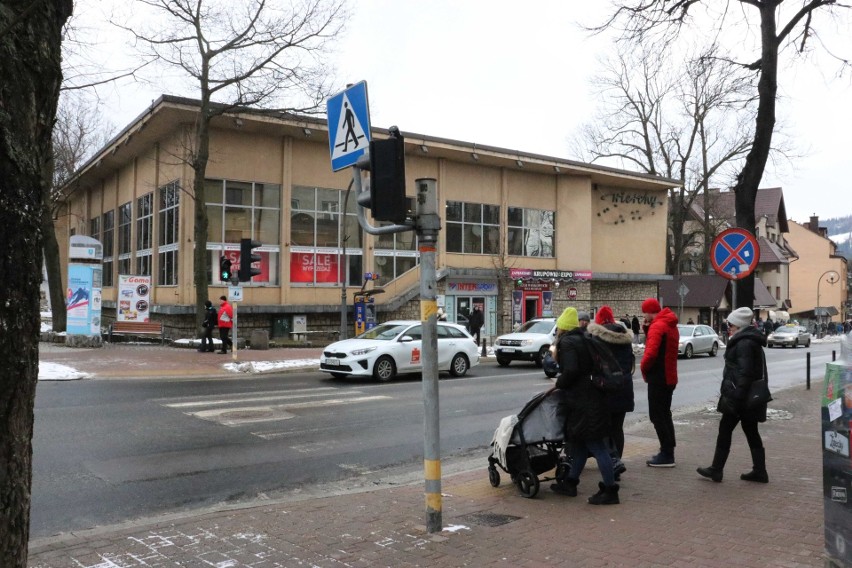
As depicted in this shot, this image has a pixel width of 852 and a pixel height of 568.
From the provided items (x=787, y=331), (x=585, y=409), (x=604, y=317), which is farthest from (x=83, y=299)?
(x=787, y=331)

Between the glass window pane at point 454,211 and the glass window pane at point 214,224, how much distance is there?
11381mm

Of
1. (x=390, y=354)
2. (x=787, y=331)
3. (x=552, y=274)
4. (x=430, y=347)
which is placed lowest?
(x=787, y=331)

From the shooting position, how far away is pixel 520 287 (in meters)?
36.0

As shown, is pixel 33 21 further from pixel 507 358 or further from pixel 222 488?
pixel 507 358

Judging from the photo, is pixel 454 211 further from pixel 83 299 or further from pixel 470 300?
pixel 83 299

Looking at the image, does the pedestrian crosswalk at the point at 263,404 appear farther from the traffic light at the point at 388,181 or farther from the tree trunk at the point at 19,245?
the tree trunk at the point at 19,245

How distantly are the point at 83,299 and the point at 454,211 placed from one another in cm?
1785

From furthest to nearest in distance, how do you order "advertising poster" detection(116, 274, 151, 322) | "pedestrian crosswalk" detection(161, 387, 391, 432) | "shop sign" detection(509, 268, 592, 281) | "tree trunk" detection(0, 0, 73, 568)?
1. "shop sign" detection(509, 268, 592, 281)
2. "advertising poster" detection(116, 274, 151, 322)
3. "pedestrian crosswalk" detection(161, 387, 391, 432)
4. "tree trunk" detection(0, 0, 73, 568)

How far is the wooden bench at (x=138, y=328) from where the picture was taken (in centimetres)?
2600

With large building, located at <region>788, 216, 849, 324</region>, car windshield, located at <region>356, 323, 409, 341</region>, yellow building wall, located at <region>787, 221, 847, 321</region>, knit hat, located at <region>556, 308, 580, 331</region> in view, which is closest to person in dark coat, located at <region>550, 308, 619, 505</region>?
knit hat, located at <region>556, 308, 580, 331</region>

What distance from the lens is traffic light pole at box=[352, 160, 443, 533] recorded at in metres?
5.20

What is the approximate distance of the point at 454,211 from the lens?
114 feet

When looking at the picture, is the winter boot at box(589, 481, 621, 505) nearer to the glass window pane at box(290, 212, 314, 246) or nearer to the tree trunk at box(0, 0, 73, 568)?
the tree trunk at box(0, 0, 73, 568)

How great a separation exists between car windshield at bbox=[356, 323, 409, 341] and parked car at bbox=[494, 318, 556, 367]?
Result: 530cm
